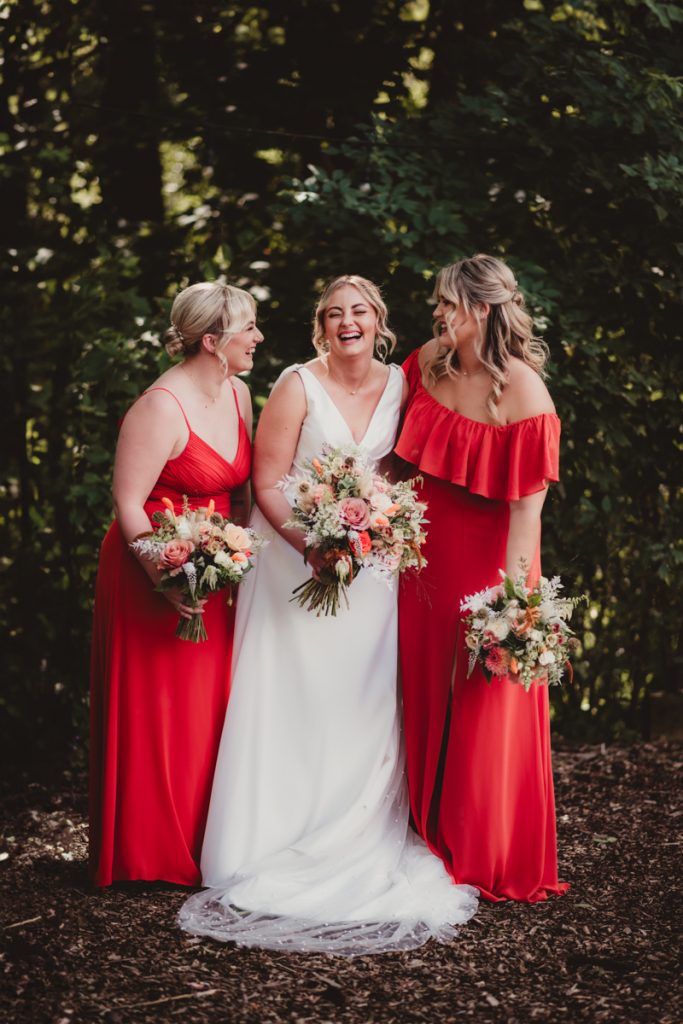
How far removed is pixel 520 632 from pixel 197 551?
120cm

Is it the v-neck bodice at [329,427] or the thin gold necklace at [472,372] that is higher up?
the thin gold necklace at [472,372]

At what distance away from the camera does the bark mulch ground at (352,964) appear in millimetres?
3293

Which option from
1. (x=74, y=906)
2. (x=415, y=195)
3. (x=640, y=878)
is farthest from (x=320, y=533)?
(x=415, y=195)

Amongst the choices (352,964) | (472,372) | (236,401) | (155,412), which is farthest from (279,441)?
(352,964)

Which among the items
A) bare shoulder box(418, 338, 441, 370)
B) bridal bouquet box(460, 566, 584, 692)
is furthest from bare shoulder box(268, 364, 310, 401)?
bridal bouquet box(460, 566, 584, 692)

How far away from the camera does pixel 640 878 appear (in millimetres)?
4551

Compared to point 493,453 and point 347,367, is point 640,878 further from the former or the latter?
point 347,367

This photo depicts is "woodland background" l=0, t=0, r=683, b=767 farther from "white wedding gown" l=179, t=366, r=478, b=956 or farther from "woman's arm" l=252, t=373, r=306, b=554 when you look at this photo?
Result: "white wedding gown" l=179, t=366, r=478, b=956

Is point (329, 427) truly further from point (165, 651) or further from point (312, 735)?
point (312, 735)

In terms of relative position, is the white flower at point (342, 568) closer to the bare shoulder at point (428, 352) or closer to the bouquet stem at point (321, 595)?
the bouquet stem at point (321, 595)

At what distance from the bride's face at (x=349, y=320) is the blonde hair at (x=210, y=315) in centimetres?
33

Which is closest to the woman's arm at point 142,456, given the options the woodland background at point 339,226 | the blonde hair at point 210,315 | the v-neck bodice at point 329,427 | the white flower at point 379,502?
the blonde hair at point 210,315

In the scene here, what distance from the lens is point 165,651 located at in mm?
4328

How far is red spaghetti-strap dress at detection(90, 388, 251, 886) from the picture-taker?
4.29 metres
